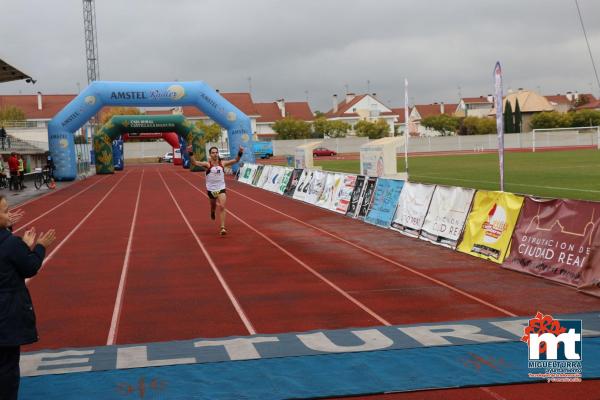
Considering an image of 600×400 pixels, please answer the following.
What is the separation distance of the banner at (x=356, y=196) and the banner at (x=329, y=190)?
165cm

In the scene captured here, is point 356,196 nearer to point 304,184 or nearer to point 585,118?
point 304,184

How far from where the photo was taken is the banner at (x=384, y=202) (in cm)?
1672

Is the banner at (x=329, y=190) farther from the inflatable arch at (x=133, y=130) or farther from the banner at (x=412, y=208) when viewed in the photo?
the inflatable arch at (x=133, y=130)

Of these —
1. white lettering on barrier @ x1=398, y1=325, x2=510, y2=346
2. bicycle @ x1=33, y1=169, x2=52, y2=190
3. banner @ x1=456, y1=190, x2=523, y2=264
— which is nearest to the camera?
white lettering on barrier @ x1=398, y1=325, x2=510, y2=346

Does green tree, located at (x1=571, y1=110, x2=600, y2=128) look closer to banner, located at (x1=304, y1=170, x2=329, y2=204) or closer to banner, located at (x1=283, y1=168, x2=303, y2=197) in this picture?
banner, located at (x1=283, y1=168, x2=303, y2=197)

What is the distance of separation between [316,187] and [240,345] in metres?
16.8

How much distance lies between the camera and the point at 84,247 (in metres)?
14.8

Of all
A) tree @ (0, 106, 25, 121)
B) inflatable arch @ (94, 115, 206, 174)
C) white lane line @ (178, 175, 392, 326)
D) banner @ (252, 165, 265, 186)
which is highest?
tree @ (0, 106, 25, 121)

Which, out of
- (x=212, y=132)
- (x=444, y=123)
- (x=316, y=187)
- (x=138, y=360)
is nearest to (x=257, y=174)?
(x=316, y=187)

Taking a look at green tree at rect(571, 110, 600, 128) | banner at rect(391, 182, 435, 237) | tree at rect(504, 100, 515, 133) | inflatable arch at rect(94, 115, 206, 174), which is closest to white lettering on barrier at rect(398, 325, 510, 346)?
banner at rect(391, 182, 435, 237)

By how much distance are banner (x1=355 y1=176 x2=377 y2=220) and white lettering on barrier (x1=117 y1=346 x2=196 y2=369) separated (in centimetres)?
1204

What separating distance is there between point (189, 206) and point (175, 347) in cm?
1732

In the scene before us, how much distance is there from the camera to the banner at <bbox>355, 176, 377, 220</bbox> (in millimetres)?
18375

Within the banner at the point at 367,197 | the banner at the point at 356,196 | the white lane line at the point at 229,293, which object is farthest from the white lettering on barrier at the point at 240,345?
the banner at the point at 356,196
